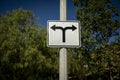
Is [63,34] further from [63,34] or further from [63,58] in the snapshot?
[63,58]

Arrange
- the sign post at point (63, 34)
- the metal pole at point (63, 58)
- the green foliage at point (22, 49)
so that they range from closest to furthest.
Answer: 1. the metal pole at point (63, 58)
2. the sign post at point (63, 34)
3. the green foliage at point (22, 49)

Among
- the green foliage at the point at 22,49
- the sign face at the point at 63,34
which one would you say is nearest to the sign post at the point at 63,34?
the sign face at the point at 63,34

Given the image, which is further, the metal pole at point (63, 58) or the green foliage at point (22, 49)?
the green foliage at point (22, 49)

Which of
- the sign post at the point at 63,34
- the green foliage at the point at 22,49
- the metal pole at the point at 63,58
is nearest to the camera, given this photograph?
the metal pole at the point at 63,58

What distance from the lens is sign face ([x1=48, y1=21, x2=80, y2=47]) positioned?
4777mm

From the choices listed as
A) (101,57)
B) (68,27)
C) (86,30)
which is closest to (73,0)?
(86,30)

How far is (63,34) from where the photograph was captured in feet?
15.8

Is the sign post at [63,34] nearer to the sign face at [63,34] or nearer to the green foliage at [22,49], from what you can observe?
the sign face at [63,34]

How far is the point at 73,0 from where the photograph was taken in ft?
70.3

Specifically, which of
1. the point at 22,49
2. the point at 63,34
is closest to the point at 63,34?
the point at 63,34

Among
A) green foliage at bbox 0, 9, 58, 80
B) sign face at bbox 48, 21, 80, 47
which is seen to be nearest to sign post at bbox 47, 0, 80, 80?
sign face at bbox 48, 21, 80, 47

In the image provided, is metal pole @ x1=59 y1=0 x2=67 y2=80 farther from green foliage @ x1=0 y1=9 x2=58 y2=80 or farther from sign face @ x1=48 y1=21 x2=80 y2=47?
green foliage @ x1=0 y1=9 x2=58 y2=80

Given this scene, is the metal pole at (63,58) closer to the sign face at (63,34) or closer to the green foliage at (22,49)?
the sign face at (63,34)

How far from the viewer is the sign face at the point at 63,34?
478 centimetres
